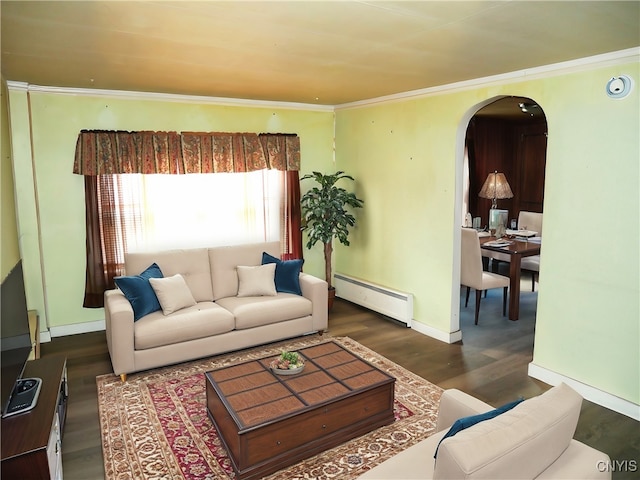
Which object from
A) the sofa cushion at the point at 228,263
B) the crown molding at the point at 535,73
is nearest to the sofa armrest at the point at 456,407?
the crown molding at the point at 535,73

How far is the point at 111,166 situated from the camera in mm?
4707

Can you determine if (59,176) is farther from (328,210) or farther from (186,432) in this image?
(186,432)

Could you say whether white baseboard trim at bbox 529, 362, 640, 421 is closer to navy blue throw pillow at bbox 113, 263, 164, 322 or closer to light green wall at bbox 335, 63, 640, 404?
light green wall at bbox 335, 63, 640, 404

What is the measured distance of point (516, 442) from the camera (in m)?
1.56

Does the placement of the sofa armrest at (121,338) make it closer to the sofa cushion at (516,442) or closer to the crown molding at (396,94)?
the crown molding at (396,94)

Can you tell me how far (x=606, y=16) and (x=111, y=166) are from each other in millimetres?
4344

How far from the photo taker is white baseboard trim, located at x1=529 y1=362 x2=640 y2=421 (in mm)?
3259

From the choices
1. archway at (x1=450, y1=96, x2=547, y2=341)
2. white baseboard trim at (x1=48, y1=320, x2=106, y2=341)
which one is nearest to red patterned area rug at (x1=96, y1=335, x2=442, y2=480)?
white baseboard trim at (x1=48, y1=320, x2=106, y2=341)

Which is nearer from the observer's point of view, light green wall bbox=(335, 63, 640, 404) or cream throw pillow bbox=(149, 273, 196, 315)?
light green wall bbox=(335, 63, 640, 404)

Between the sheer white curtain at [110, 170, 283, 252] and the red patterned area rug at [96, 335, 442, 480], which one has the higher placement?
the sheer white curtain at [110, 170, 283, 252]

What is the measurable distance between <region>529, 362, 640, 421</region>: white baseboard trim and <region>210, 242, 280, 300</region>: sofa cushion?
2888mm

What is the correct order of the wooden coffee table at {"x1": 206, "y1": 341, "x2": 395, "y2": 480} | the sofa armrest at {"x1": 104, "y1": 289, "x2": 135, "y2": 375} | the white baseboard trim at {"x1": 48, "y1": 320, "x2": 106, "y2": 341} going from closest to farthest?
the wooden coffee table at {"x1": 206, "y1": 341, "x2": 395, "y2": 480}
the sofa armrest at {"x1": 104, "y1": 289, "x2": 135, "y2": 375}
the white baseboard trim at {"x1": 48, "y1": 320, "x2": 106, "y2": 341}

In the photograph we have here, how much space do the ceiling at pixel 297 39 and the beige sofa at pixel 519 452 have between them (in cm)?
182

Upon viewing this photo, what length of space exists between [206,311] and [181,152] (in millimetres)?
1926
